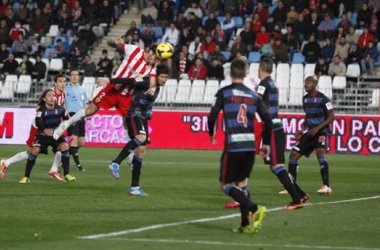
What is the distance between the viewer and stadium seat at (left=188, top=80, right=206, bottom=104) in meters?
34.9

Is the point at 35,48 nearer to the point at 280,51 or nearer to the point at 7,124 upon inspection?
the point at 7,124

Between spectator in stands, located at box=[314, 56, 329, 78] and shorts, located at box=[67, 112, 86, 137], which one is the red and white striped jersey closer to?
shorts, located at box=[67, 112, 86, 137]

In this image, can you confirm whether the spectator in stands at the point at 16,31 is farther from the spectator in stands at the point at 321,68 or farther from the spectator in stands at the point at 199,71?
the spectator in stands at the point at 321,68

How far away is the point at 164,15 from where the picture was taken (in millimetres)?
39719

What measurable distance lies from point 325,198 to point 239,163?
16.5ft

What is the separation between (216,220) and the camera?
13.1m

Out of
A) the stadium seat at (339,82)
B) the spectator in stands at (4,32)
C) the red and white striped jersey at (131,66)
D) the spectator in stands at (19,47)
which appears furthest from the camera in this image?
the spectator in stands at (4,32)

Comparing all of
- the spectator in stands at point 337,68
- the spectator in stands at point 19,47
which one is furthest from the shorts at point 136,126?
the spectator in stands at point 19,47

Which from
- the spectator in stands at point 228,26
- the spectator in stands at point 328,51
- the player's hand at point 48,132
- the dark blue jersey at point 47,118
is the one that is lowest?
the player's hand at point 48,132

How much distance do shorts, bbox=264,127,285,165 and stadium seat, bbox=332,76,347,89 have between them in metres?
19.6

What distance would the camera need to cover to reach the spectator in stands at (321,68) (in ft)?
113

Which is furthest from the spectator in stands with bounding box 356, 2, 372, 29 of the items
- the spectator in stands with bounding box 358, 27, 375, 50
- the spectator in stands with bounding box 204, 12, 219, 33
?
the spectator in stands with bounding box 204, 12, 219, 33

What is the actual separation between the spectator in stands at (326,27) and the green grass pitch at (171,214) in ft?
47.7

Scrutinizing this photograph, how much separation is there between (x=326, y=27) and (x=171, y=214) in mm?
24059
